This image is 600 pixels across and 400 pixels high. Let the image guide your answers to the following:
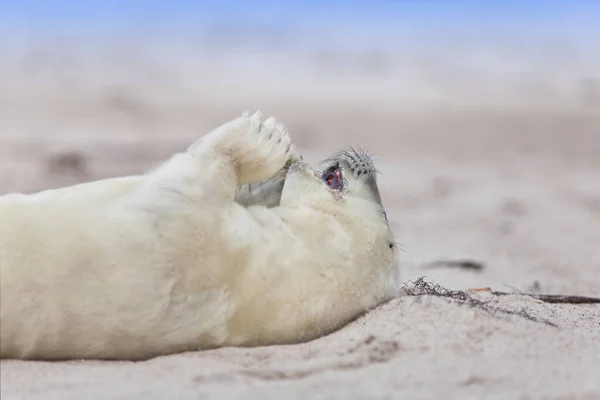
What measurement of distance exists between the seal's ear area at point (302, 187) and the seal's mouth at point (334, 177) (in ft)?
0.19

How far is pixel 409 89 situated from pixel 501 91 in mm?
1710

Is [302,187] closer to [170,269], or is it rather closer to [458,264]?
[170,269]

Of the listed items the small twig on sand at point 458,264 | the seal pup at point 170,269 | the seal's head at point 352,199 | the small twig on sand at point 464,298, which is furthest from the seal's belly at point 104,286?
the small twig on sand at point 458,264

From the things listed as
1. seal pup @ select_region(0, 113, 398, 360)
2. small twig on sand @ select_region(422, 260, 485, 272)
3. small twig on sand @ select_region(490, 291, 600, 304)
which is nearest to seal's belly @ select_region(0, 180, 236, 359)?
seal pup @ select_region(0, 113, 398, 360)

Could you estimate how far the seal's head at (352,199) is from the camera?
143 inches

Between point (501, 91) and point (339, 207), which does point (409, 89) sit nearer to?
point (501, 91)

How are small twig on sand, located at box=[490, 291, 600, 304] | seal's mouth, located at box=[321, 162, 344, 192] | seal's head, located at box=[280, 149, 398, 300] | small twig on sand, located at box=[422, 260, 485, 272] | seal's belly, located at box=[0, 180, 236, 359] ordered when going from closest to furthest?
seal's belly, located at box=[0, 180, 236, 359], seal's head, located at box=[280, 149, 398, 300], seal's mouth, located at box=[321, 162, 344, 192], small twig on sand, located at box=[490, 291, 600, 304], small twig on sand, located at box=[422, 260, 485, 272]

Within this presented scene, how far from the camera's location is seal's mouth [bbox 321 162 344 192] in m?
3.94

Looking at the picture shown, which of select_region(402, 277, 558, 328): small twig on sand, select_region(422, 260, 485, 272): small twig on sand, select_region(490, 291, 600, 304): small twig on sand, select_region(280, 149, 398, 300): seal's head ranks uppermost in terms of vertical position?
select_region(280, 149, 398, 300): seal's head

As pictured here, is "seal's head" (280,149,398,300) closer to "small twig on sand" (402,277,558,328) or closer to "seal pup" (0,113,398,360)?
"seal pup" (0,113,398,360)

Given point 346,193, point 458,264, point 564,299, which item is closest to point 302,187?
point 346,193

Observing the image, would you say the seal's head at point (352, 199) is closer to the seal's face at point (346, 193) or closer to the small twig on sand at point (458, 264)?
the seal's face at point (346, 193)

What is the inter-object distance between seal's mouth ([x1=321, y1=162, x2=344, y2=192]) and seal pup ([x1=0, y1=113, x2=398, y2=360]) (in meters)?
0.34

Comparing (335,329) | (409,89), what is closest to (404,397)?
(335,329)
